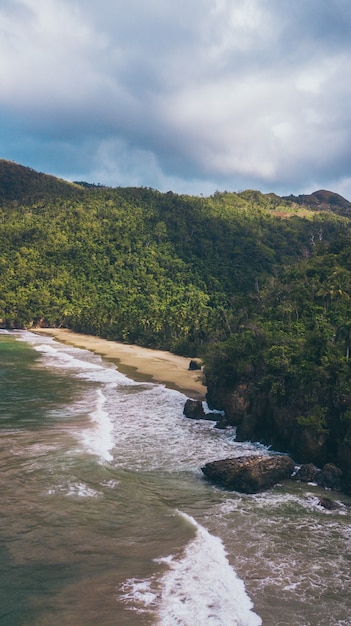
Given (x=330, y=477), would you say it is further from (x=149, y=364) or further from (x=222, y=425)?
(x=149, y=364)

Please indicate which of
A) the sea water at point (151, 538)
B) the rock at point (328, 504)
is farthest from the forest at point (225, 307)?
the sea water at point (151, 538)

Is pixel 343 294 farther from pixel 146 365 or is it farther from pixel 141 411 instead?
pixel 146 365

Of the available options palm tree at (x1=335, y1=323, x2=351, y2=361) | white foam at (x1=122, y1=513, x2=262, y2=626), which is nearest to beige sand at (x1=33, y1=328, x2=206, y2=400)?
palm tree at (x1=335, y1=323, x2=351, y2=361)

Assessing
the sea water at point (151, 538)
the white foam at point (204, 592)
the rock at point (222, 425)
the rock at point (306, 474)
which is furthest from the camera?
the rock at point (222, 425)

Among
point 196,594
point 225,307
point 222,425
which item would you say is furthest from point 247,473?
point 225,307

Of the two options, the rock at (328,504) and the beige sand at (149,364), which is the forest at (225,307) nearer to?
the rock at (328,504)

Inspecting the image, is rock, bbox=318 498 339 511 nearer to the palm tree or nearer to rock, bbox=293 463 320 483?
rock, bbox=293 463 320 483

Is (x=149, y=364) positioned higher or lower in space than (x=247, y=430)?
higher
